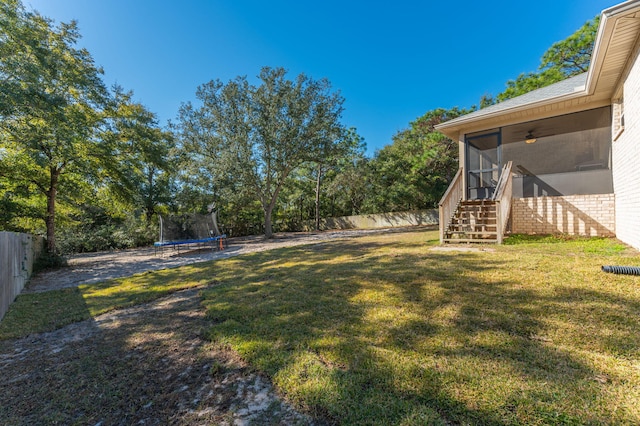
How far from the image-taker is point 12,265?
15.5 feet

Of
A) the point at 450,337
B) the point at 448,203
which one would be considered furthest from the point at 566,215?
the point at 450,337

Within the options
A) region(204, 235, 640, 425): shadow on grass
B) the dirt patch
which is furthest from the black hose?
the dirt patch

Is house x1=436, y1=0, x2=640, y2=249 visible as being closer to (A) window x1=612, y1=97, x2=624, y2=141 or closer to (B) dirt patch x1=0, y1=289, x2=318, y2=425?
(A) window x1=612, y1=97, x2=624, y2=141

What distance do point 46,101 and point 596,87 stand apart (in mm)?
13652

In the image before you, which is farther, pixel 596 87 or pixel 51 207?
pixel 51 207

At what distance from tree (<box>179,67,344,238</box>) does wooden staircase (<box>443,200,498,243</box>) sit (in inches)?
318

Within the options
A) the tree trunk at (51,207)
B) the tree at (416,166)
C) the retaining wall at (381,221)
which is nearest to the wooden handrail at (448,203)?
the tree at (416,166)

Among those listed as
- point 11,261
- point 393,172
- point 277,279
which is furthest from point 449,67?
point 11,261

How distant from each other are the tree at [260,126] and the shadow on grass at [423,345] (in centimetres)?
990

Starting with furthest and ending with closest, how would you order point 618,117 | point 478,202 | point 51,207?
1. point 51,207
2. point 478,202
3. point 618,117

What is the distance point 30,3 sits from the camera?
8203 millimetres

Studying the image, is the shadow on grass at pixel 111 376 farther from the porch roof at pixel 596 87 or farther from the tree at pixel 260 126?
the tree at pixel 260 126

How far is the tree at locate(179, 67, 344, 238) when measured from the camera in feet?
41.2

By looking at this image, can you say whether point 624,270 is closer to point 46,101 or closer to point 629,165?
point 629,165
